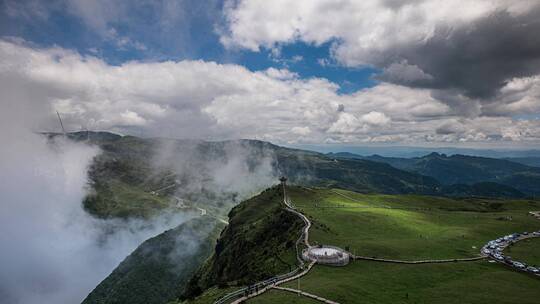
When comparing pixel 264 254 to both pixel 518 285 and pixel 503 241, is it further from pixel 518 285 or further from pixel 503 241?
pixel 503 241

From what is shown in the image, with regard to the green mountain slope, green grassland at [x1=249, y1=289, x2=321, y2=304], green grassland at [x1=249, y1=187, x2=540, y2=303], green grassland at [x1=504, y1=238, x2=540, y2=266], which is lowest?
the green mountain slope

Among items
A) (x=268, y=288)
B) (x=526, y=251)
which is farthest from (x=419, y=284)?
(x=526, y=251)

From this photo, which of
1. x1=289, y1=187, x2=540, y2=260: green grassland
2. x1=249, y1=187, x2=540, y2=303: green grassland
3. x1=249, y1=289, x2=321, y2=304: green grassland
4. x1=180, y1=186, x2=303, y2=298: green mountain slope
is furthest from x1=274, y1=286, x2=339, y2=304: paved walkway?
x1=289, y1=187, x2=540, y2=260: green grassland

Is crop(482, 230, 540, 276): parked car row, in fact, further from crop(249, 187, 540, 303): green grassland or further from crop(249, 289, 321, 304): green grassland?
crop(249, 289, 321, 304): green grassland

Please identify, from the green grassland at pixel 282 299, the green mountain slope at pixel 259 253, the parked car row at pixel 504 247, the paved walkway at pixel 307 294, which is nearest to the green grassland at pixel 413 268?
the green grassland at pixel 282 299

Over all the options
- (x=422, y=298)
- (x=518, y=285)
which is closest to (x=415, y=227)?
(x=518, y=285)

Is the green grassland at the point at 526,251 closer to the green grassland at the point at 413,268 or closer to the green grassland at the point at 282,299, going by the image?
the green grassland at the point at 413,268
